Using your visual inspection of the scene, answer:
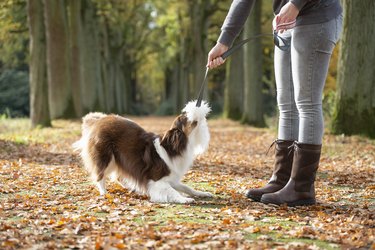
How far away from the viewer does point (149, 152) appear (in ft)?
18.1

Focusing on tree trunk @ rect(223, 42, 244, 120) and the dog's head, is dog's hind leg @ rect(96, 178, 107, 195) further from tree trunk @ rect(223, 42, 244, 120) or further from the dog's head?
tree trunk @ rect(223, 42, 244, 120)

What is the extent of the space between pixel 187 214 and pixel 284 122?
4.53 feet

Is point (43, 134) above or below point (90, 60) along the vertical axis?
below

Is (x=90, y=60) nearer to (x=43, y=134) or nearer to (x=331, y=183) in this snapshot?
(x=43, y=134)

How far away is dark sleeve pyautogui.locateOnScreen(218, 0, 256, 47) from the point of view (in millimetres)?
5082

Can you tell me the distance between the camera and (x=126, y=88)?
1720 inches

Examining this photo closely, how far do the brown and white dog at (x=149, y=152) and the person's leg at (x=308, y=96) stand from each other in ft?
3.03

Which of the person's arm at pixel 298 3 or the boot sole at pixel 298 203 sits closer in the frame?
the person's arm at pixel 298 3

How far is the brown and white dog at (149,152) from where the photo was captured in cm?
525

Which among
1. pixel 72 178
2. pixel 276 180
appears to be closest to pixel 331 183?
pixel 276 180

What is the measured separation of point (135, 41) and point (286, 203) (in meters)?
35.0

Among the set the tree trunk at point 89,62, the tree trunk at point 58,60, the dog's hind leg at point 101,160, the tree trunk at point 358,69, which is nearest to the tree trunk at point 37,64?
the tree trunk at point 58,60

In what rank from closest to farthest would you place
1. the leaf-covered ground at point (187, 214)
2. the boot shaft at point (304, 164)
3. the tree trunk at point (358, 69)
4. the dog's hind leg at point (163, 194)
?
the leaf-covered ground at point (187, 214) → the boot shaft at point (304, 164) → the dog's hind leg at point (163, 194) → the tree trunk at point (358, 69)

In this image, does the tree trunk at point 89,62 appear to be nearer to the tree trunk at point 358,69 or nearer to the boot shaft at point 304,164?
the tree trunk at point 358,69
